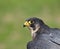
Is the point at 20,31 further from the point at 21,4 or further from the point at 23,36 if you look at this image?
the point at 21,4

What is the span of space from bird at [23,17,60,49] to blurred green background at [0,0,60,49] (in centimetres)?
421

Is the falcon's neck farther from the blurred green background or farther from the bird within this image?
the blurred green background

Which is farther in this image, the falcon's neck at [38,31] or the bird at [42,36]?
the falcon's neck at [38,31]


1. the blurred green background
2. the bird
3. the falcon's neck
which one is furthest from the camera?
the blurred green background

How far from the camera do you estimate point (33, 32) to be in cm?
1306

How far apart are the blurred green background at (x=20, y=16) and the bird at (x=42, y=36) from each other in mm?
4210

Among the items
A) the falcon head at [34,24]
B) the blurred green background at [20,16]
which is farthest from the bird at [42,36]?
the blurred green background at [20,16]

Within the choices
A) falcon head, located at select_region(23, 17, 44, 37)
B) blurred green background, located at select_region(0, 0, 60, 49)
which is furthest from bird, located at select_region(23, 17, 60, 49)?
blurred green background, located at select_region(0, 0, 60, 49)

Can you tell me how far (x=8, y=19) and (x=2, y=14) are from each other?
0.59m

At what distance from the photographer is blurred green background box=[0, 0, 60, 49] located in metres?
18.3

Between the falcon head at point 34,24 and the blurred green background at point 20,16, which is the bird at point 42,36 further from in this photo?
the blurred green background at point 20,16

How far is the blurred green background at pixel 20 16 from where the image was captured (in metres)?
18.3

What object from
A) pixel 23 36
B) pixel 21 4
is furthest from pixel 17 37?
pixel 21 4

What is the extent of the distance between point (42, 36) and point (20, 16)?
320 inches
